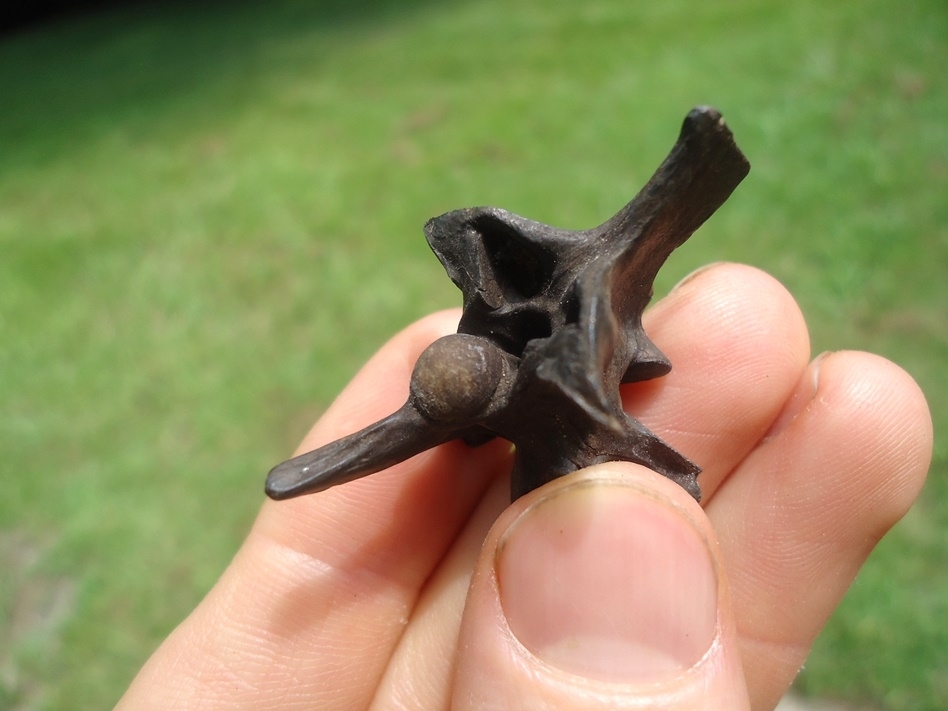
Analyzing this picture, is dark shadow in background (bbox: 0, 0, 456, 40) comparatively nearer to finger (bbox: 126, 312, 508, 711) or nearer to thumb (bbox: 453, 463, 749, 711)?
finger (bbox: 126, 312, 508, 711)

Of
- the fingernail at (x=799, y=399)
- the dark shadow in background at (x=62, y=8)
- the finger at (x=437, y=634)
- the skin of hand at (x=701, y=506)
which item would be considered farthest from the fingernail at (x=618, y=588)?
the dark shadow in background at (x=62, y=8)

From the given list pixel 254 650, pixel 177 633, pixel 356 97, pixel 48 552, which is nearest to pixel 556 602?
pixel 254 650

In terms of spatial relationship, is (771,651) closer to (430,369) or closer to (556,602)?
(556,602)

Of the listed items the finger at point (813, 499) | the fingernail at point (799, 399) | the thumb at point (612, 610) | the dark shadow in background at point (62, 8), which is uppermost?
the dark shadow in background at point (62, 8)

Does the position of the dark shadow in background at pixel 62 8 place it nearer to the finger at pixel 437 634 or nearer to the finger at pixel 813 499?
the finger at pixel 437 634

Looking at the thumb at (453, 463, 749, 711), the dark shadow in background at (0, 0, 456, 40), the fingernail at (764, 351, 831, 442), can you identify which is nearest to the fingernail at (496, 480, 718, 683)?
the thumb at (453, 463, 749, 711)
